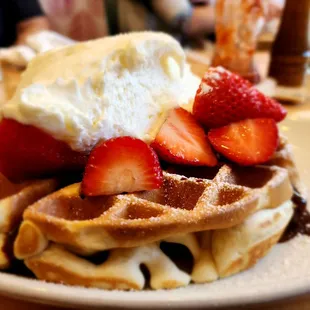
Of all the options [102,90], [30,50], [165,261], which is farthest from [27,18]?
[165,261]

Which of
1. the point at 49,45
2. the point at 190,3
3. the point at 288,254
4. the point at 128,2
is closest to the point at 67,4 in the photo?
the point at 128,2

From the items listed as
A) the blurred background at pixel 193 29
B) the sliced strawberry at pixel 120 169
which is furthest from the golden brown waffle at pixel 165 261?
the blurred background at pixel 193 29

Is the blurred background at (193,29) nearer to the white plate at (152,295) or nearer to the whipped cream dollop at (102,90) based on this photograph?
the whipped cream dollop at (102,90)

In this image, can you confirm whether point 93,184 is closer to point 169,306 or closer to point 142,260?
point 142,260

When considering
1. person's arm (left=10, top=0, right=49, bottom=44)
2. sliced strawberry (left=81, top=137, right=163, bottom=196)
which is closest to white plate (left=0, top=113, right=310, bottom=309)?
sliced strawberry (left=81, top=137, right=163, bottom=196)

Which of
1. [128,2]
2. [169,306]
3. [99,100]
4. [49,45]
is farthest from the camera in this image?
[128,2]

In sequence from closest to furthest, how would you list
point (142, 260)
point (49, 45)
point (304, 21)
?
point (142, 260), point (304, 21), point (49, 45)

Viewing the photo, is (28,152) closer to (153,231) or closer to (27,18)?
(153,231)
